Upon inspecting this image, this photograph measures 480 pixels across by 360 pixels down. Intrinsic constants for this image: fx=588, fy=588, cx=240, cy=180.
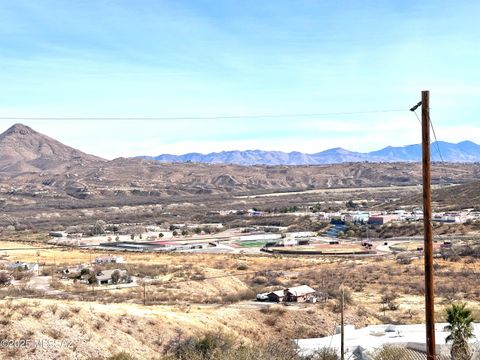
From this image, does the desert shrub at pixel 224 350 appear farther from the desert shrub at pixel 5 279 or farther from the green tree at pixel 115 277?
the desert shrub at pixel 5 279

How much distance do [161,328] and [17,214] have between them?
6073 inches

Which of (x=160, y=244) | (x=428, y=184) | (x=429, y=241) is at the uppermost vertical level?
(x=428, y=184)

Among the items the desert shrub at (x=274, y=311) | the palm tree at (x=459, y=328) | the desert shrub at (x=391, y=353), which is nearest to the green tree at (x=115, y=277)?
the desert shrub at (x=274, y=311)

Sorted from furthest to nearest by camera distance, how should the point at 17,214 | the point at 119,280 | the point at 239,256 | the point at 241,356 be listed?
the point at 17,214 → the point at 239,256 → the point at 119,280 → the point at 241,356

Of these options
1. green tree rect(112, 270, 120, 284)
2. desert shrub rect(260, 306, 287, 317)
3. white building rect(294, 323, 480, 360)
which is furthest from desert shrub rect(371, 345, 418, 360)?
green tree rect(112, 270, 120, 284)

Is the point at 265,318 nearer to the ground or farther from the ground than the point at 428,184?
nearer to the ground

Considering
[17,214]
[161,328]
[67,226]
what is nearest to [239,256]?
[161,328]

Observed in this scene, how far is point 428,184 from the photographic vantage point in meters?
14.2

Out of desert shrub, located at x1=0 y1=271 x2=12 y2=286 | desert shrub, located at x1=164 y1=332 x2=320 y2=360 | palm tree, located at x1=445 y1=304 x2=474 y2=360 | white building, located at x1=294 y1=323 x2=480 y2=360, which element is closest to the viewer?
desert shrub, located at x1=164 y1=332 x2=320 y2=360

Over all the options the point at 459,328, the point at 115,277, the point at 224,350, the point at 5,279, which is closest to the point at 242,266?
the point at 115,277

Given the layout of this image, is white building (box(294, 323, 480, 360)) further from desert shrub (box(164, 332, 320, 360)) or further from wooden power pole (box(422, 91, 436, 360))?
wooden power pole (box(422, 91, 436, 360))

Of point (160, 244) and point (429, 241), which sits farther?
point (160, 244)

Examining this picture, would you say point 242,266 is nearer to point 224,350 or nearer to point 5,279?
point 5,279

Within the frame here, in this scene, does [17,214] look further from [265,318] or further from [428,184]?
[428,184]
